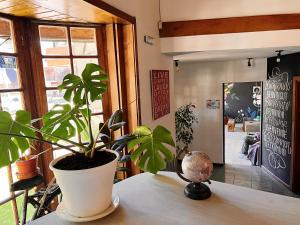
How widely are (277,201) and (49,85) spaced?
5.27 ft

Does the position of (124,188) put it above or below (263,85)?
below

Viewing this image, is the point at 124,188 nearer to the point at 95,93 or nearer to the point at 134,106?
the point at 95,93

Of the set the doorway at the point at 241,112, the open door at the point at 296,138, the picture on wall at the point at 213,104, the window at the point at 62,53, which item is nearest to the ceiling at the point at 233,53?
the open door at the point at 296,138

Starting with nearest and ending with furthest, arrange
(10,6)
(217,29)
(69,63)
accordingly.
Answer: (10,6)
(69,63)
(217,29)

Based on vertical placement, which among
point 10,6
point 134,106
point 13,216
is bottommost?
point 13,216

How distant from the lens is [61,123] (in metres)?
1.03

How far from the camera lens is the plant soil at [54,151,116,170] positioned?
0.89m

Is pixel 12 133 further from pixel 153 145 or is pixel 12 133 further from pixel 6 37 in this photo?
pixel 6 37

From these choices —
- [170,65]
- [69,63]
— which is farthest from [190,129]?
[69,63]

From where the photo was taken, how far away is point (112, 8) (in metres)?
1.66

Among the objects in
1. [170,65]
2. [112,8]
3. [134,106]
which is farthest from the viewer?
[170,65]

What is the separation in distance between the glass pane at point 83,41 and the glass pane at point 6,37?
0.45m

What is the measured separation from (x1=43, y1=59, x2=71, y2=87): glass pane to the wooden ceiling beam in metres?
1.32

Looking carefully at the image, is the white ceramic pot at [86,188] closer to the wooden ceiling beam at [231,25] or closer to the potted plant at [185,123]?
the wooden ceiling beam at [231,25]
